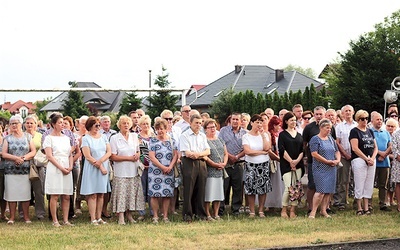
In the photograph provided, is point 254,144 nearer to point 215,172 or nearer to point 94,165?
point 215,172

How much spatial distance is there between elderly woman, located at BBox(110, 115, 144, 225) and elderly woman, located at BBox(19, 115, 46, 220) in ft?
4.82

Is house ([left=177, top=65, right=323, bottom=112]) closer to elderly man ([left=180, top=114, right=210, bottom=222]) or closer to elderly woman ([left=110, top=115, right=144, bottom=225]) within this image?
elderly man ([left=180, top=114, right=210, bottom=222])

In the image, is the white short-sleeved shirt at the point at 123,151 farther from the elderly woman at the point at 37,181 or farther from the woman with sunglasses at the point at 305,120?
the woman with sunglasses at the point at 305,120

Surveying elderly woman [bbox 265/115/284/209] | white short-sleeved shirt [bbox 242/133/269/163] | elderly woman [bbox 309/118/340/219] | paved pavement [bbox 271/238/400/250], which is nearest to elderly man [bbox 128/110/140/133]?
white short-sleeved shirt [bbox 242/133/269/163]

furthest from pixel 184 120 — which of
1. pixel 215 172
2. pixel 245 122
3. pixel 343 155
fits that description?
pixel 343 155

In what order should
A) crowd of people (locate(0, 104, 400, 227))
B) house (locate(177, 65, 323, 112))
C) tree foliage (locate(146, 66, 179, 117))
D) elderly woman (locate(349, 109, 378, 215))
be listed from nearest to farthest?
crowd of people (locate(0, 104, 400, 227))
elderly woman (locate(349, 109, 378, 215))
tree foliage (locate(146, 66, 179, 117))
house (locate(177, 65, 323, 112))

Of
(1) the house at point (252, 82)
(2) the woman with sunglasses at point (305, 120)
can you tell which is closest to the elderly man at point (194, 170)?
(2) the woman with sunglasses at point (305, 120)

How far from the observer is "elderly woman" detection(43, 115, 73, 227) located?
10.8 meters

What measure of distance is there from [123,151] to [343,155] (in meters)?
4.25

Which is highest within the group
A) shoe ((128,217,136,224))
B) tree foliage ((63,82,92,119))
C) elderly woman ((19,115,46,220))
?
tree foliage ((63,82,92,119))

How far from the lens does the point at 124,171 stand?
11062 mm

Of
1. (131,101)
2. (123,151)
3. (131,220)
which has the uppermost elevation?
(131,101)

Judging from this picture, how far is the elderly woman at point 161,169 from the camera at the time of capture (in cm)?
1119

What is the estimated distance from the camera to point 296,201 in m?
11.4
